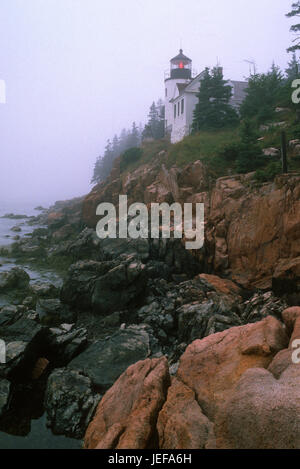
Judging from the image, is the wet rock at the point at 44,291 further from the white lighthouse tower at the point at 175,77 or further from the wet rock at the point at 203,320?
the white lighthouse tower at the point at 175,77

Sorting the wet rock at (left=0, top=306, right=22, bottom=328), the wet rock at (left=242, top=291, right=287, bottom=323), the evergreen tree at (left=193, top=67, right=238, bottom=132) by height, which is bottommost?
the wet rock at (left=0, top=306, right=22, bottom=328)

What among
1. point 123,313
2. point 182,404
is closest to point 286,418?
point 182,404

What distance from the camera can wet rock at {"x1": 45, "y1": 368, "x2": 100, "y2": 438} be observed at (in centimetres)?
751

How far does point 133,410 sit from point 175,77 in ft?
157

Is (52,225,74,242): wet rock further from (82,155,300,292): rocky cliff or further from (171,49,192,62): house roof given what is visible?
(171,49,192,62): house roof

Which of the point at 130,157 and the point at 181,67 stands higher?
the point at 181,67

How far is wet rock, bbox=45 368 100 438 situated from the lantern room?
152 ft

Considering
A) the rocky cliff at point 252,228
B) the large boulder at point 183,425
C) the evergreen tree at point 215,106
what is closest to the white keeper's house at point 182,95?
the evergreen tree at point 215,106

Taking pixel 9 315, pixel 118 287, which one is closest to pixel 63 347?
pixel 9 315

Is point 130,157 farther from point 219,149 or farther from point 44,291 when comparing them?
point 44,291

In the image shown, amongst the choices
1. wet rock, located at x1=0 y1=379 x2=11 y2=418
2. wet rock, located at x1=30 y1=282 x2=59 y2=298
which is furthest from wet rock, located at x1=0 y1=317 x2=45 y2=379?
wet rock, located at x1=30 y1=282 x2=59 y2=298

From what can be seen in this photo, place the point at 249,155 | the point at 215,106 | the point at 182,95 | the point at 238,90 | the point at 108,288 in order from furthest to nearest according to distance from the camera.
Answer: the point at 238,90, the point at 182,95, the point at 215,106, the point at 249,155, the point at 108,288

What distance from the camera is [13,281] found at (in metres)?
18.2

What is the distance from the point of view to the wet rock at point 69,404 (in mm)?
7508
